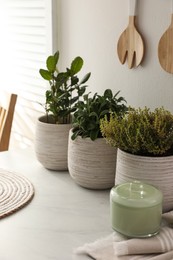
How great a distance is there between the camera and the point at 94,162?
108 cm

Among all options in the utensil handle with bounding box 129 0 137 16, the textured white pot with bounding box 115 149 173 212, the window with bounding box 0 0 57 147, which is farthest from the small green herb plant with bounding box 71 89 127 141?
the window with bounding box 0 0 57 147

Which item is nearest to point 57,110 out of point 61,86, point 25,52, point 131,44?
point 61,86

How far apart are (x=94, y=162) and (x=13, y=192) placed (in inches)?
8.7

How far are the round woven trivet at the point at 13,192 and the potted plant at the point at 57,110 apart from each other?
0.11 meters

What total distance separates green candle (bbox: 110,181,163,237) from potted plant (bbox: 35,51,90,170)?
0.37 metres

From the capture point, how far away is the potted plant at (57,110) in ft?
3.91

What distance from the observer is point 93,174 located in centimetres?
108

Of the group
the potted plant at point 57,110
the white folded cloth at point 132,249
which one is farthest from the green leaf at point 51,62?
the white folded cloth at point 132,249

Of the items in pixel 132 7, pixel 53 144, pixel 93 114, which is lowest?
pixel 53 144

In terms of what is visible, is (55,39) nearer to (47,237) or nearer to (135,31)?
(135,31)

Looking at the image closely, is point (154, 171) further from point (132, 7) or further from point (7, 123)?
point (7, 123)

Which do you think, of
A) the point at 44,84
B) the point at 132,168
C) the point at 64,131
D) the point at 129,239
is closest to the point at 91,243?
the point at 129,239

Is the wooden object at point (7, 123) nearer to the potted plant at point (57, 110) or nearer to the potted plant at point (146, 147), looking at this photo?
the potted plant at point (57, 110)

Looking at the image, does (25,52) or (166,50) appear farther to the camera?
(25,52)
